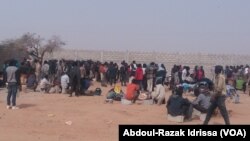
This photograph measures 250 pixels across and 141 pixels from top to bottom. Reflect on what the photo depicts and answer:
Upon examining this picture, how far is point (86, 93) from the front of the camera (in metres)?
20.5

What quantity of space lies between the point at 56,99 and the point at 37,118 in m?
4.51

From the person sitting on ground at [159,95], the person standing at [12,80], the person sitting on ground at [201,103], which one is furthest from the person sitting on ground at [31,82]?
the person sitting on ground at [201,103]

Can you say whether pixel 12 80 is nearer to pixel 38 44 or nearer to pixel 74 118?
pixel 74 118

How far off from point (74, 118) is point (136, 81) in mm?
5820

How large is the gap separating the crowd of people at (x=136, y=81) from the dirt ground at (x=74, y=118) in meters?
0.54

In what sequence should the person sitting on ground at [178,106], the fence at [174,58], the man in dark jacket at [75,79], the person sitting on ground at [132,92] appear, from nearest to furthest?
the person sitting on ground at [178,106] < the person sitting on ground at [132,92] < the man in dark jacket at [75,79] < the fence at [174,58]

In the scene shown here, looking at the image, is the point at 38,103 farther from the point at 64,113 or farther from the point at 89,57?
the point at 89,57

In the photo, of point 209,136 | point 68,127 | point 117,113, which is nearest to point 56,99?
point 117,113

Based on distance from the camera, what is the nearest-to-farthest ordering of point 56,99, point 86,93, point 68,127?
point 68,127 → point 56,99 → point 86,93

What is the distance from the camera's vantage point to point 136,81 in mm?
19641

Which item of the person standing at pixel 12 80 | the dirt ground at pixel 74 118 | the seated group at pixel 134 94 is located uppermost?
the person standing at pixel 12 80

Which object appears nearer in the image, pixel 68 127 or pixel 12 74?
pixel 68 127

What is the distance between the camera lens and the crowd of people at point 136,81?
14258mm

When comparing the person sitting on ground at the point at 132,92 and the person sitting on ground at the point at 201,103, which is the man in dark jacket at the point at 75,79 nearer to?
the person sitting on ground at the point at 132,92
